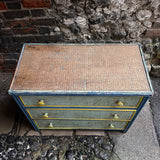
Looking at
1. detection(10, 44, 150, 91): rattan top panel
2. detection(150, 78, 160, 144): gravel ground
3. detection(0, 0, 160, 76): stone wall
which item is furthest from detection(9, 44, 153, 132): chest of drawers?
detection(150, 78, 160, 144): gravel ground

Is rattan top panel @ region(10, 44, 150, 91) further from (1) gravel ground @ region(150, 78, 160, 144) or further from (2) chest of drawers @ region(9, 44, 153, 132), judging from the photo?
(1) gravel ground @ region(150, 78, 160, 144)

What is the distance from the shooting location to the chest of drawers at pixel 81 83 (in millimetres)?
1434

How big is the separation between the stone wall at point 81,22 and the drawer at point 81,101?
1.04 metres

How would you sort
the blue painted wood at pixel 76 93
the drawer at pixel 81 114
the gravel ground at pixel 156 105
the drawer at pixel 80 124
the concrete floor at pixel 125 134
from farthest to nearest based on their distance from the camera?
the gravel ground at pixel 156 105 → the concrete floor at pixel 125 134 → the drawer at pixel 80 124 → the drawer at pixel 81 114 → the blue painted wood at pixel 76 93

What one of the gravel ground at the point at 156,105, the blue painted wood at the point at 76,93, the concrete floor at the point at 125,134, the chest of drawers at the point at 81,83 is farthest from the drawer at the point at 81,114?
the gravel ground at the point at 156,105

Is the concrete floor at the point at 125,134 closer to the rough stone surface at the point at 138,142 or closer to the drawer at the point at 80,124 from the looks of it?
the rough stone surface at the point at 138,142

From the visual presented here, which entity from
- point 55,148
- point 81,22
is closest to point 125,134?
→ point 55,148

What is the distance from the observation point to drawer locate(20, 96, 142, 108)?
1493 mm

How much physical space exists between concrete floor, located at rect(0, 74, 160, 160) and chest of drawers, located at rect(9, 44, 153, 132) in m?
0.40

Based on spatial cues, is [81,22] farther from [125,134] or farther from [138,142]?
[138,142]

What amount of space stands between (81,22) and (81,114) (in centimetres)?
121

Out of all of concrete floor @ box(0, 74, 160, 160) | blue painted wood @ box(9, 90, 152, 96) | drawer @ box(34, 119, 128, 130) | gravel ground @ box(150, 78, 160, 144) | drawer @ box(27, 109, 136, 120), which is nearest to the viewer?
blue painted wood @ box(9, 90, 152, 96)

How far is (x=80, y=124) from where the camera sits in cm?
201

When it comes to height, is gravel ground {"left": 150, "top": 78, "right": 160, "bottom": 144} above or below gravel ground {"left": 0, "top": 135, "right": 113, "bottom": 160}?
above
